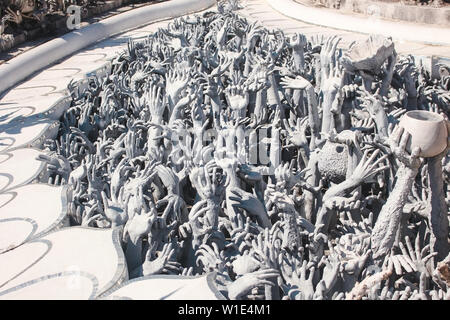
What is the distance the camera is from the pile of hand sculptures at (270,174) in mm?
4805

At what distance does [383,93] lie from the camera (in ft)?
25.0

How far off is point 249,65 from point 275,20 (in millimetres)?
7295

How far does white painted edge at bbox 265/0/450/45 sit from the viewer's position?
40.6ft

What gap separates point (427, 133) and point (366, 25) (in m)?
10.1

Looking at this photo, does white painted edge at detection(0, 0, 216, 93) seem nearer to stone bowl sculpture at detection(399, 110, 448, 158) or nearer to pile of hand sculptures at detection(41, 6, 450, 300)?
pile of hand sculptures at detection(41, 6, 450, 300)

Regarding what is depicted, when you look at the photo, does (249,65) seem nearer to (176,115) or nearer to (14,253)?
(176,115)

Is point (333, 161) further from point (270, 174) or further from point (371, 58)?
point (371, 58)

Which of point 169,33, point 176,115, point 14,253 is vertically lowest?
point 14,253

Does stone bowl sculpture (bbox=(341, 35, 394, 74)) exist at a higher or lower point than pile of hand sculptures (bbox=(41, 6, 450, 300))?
higher

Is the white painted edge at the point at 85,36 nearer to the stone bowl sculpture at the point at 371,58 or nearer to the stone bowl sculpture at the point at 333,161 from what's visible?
the stone bowl sculpture at the point at 371,58

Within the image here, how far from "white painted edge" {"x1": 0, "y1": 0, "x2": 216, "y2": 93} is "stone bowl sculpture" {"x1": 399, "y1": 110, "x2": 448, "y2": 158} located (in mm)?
9018

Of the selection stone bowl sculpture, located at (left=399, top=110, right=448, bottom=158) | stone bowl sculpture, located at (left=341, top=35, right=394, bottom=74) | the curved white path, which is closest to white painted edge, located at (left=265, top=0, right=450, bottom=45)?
the curved white path

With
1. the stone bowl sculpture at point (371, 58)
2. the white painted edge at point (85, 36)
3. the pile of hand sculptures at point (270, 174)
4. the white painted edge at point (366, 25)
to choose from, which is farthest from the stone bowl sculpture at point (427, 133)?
the white painted edge at point (85, 36)
